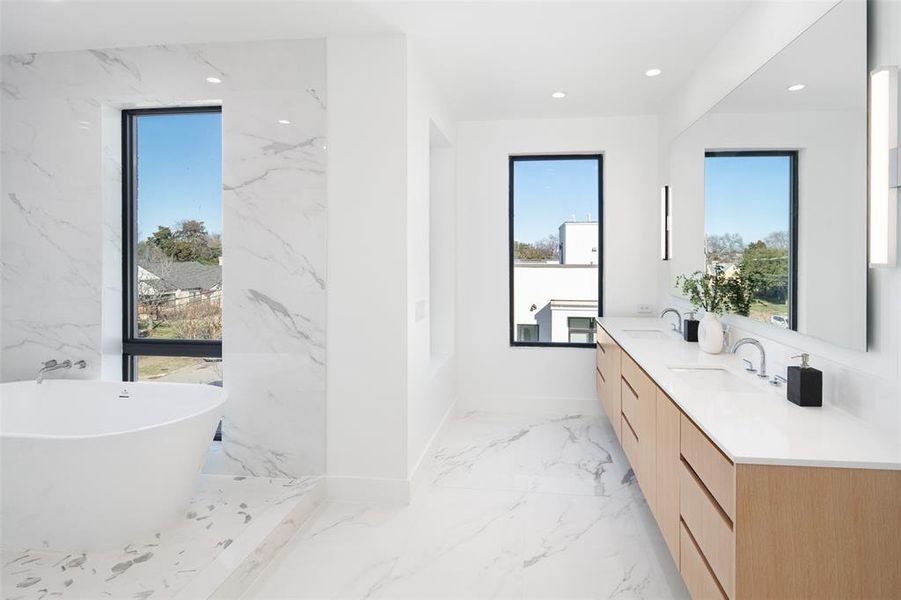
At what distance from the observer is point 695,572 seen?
172cm

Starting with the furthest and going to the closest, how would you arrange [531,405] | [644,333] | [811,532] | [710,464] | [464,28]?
[531,405]
[644,333]
[464,28]
[710,464]
[811,532]

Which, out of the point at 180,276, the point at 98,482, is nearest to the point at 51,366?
the point at 180,276

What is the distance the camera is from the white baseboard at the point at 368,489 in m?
2.88

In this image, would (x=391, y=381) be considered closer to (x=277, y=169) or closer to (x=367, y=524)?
(x=367, y=524)

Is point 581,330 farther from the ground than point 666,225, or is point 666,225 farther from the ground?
point 666,225

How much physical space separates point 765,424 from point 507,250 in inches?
124

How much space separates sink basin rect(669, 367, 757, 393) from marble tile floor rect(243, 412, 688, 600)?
0.81 meters

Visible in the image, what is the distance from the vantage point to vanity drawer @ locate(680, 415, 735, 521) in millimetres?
1428

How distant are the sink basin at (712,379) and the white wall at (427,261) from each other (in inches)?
57.0

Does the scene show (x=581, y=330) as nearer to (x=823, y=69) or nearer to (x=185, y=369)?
(x=823, y=69)

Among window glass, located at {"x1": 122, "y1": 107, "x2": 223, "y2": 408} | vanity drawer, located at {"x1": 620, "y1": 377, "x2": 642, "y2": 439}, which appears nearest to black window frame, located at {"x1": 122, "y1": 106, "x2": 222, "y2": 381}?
window glass, located at {"x1": 122, "y1": 107, "x2": 223, "y2": 408}

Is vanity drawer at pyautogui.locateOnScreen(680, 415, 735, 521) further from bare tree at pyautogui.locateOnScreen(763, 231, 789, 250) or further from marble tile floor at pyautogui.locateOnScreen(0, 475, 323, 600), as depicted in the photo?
marble tile floor at pyautogui.locateOnScreen(0, 475, 323, 600)

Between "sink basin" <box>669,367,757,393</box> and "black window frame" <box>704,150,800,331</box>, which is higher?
"black window frame" <box>704,150,800,331</box>

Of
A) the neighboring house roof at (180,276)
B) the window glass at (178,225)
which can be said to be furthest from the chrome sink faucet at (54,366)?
the neighboring house roof at (180,276)
